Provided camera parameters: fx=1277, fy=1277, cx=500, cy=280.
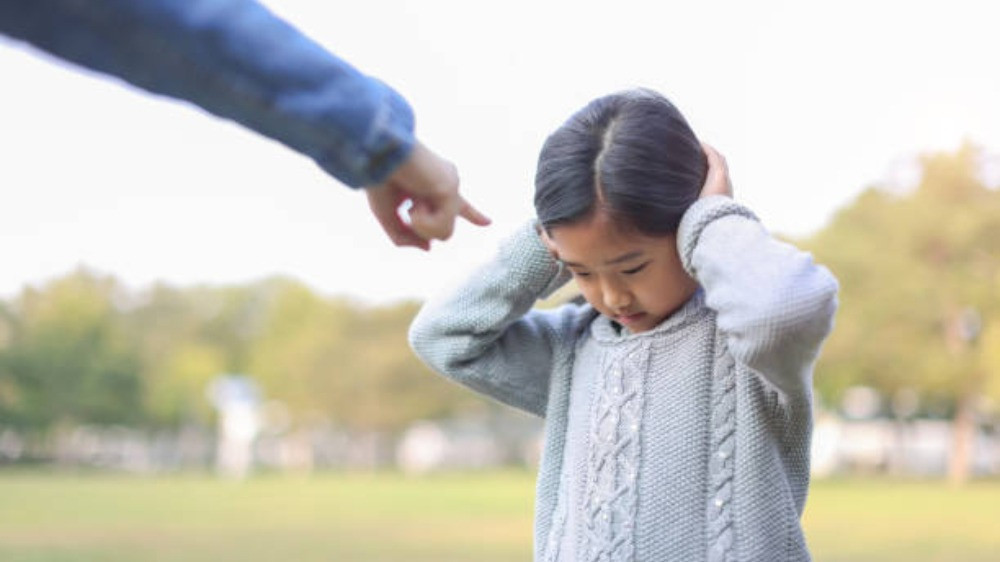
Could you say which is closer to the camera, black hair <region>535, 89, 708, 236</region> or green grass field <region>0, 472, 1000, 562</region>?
black hair <region>535, 89, 708, 236</region>

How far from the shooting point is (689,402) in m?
1.65

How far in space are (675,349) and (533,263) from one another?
25cm

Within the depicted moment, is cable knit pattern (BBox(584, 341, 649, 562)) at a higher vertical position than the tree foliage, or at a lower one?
lower

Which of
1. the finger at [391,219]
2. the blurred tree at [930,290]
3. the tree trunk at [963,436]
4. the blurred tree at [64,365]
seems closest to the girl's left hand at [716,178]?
the finger at [391,219]

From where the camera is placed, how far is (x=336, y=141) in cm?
110

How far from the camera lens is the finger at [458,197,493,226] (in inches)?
58.1

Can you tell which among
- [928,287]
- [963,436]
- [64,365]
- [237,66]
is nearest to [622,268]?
[237,66]

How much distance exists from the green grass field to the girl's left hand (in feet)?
25.0

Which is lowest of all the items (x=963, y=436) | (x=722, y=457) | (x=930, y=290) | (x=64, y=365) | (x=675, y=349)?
(x=722, y=457)

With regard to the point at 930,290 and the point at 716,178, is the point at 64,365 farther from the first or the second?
the point at 716,178

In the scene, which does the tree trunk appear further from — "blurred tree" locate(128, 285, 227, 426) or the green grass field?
"blurred tree" locate(128, 285, 227, 426)

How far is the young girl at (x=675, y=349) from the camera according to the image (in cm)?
150

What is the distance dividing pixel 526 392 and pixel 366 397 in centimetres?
4080

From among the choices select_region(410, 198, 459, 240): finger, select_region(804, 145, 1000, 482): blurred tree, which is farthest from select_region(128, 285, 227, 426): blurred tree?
select_region(410, 198, 459, 240): finger
